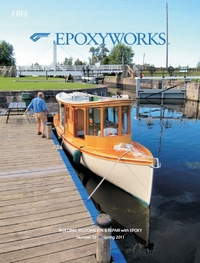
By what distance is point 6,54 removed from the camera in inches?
2489

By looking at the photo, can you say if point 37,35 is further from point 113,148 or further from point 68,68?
point 113,148

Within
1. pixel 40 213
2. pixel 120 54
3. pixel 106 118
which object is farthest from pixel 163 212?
pixel 120 54

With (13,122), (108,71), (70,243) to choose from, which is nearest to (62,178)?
(70,243)

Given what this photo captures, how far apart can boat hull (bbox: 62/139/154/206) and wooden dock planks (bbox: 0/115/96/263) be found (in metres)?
1.12

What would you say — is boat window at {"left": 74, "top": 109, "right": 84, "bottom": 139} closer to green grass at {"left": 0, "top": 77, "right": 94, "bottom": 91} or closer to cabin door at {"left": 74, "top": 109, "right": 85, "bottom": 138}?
cabin door at {"left": 74, "top": 109, "right": 85, "bottom": 138}

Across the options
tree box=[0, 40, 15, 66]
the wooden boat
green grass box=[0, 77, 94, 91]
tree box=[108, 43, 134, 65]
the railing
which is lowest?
the wooden boat

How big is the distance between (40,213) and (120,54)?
90.2 m

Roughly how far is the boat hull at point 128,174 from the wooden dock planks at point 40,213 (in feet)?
3.66

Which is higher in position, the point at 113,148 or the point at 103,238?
the point at 113,148

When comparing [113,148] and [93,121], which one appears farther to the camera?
[93,121]

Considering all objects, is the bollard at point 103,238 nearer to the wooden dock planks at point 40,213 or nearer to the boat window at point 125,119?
the wooden dock planks at point 40,213

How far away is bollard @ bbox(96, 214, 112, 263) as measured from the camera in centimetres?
343

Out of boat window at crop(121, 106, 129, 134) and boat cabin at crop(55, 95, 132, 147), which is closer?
boat cabin at crop(55, 95, 132, 147)

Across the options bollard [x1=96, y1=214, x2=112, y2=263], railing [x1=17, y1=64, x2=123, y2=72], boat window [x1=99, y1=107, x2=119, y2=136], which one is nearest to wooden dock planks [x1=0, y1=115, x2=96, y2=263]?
bollard [x1=96, y1=214, x2=112, y2=263]
